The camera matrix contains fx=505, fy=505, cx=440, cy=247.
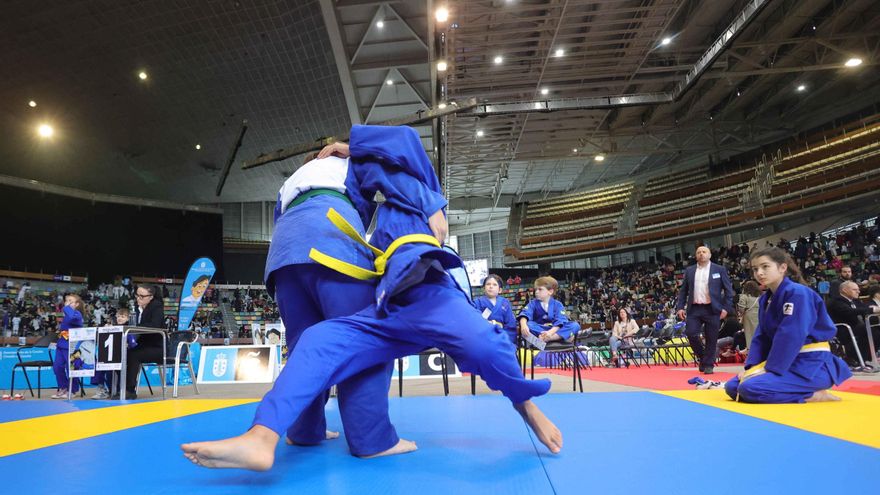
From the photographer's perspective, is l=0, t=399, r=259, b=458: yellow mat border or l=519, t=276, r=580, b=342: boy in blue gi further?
l=519, t=276, r=580, b=342: boy in blue gi

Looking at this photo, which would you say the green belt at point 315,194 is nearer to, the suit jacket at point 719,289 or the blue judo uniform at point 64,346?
the suit jacket at point 719,289

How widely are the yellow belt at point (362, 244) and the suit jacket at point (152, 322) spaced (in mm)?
5008

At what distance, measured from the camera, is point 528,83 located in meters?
15.1

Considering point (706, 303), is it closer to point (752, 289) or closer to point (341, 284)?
point (752, 289)

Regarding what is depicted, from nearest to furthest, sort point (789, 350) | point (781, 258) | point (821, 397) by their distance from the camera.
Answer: point (789, 350) → point (821, 397) → point (781, 258)

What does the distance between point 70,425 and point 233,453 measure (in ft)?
8.27

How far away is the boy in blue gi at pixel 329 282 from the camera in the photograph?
1.70 meters

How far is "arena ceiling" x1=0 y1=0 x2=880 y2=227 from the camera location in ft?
38.0

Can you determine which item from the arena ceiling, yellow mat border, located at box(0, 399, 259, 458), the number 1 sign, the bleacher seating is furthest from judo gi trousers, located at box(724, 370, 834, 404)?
the bleacher seating

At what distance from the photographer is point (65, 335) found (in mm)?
6273

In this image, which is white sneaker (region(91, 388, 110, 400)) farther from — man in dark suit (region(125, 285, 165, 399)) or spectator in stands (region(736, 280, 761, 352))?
spectator in stands (region(736, 280, 761, 352))

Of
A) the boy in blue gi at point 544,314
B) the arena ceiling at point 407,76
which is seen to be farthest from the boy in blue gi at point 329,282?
the arena ceiling at point 407,76

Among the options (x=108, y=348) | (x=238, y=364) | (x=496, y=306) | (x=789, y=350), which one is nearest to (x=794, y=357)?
(x=789, y=350)

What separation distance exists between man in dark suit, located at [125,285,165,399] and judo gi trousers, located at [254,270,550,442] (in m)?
4.94
